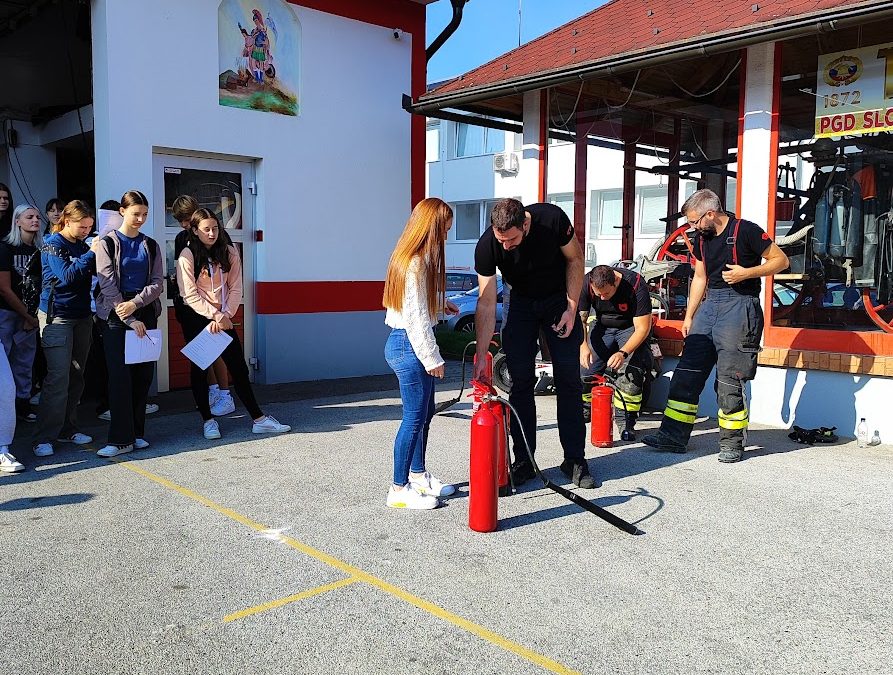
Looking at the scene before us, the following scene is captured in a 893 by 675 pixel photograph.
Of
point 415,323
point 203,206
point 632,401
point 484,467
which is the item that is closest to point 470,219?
point 203,206

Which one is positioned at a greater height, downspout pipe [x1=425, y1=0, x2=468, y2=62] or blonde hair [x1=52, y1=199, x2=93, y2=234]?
downspout pipe [x1=425, y1=0, x2=468, y2=62]

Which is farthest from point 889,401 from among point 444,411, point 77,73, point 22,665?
point 77,73

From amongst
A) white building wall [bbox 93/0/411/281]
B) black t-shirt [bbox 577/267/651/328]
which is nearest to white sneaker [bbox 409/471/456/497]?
black t-shirt [bbox 577/267/651/328]

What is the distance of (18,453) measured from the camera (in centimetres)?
600

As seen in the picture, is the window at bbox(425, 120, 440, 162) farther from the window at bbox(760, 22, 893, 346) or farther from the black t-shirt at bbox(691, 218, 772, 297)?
the black t-shirt at bbox(691, 218, 772, 297)

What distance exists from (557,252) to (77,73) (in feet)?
28.0

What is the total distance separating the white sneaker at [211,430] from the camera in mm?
6551

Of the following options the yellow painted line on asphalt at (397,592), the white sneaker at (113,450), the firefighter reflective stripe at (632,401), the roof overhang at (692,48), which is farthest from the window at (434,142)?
the yellow painted line on asphalt at (397,592)

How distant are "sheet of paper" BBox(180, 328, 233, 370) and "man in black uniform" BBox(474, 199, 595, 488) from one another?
241 cm

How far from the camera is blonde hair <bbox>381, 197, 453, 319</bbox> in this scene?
4398 millimetres

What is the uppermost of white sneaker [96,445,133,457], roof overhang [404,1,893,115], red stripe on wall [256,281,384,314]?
roof overhang [404,1,893,115]

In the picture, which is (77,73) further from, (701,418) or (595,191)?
(701,418)

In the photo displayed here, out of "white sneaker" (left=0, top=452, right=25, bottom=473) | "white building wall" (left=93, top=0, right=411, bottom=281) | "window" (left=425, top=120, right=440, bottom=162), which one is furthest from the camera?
"window" (left=425, top=120, right=440, bottom=162)

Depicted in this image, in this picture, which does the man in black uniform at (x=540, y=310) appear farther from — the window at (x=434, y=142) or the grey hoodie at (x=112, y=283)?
the window at (x=434, y=142)
